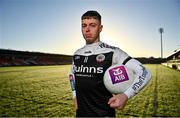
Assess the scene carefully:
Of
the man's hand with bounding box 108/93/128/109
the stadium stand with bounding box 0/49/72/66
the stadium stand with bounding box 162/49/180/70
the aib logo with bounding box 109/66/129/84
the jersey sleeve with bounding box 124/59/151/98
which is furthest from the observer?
the stadium stand with bounding box 0/49/72/66

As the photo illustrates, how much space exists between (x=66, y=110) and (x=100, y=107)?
3586 mm

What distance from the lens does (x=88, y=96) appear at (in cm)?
229

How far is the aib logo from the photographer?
7.25 ft

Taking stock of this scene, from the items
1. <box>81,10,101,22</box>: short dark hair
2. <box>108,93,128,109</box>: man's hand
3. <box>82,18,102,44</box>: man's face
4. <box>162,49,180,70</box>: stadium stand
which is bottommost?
<box>162,49,180,70</box>: stadium stand

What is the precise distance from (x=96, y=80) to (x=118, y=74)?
230 millimetres

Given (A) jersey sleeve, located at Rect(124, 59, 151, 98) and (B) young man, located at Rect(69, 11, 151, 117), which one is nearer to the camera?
(A) jersey sleeve, located at Rect(124, 59, 151, 98)

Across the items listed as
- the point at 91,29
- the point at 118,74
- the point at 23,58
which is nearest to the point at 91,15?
the point at 91,29

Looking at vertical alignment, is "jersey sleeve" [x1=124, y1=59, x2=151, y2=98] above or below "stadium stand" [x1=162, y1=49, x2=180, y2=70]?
above

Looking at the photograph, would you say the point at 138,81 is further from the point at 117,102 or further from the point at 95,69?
the point at 95,69

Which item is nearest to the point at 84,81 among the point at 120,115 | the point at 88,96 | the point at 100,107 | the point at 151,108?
the point at 88,96

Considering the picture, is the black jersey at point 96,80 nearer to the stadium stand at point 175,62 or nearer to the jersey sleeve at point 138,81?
the jersey sleeve at point 138,81

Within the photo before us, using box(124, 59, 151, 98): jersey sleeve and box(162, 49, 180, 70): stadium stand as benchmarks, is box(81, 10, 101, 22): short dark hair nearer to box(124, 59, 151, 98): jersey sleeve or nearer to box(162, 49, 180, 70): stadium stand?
box(124, 59, 151, 98): jersey sleeve

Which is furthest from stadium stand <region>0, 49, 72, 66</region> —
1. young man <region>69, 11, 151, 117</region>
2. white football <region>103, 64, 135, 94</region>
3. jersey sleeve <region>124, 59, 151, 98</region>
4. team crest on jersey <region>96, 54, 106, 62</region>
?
jersey sleeve <region>124, 59, 151, 98</region>

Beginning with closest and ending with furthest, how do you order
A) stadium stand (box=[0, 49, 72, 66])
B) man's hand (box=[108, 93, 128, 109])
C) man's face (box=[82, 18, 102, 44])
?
man's hand (box=[108, 93, 128, 109]) < man's face (box=[82, 18, 102, 44]) < stadium stand (box=[0, 49, 72, 66])
